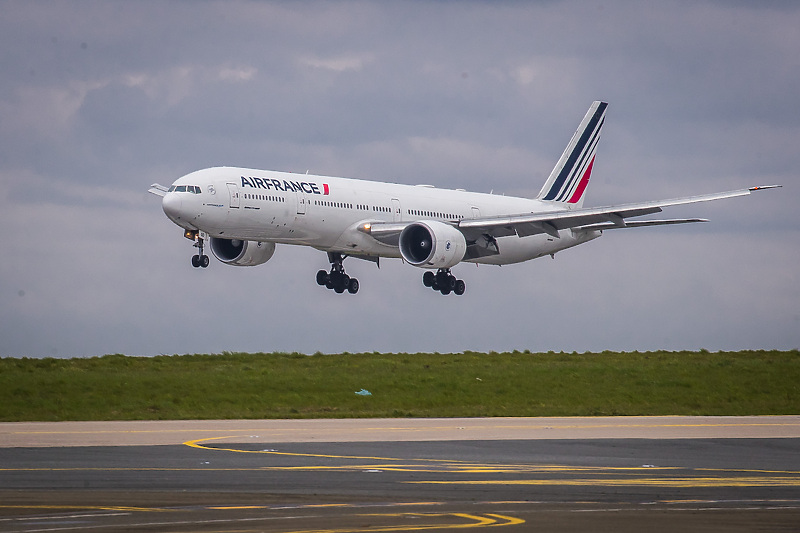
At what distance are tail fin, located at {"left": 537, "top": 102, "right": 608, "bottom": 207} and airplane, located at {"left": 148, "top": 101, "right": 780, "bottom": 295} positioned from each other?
5.10 metres

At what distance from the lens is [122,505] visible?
1706cm

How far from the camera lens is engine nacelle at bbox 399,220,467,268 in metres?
56.2

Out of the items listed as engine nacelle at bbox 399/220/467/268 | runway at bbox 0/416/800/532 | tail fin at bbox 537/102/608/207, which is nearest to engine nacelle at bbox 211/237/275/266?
engine nacelle at bbox 399/220/467/268

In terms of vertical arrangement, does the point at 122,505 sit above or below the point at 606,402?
below

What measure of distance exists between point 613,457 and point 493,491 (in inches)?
271

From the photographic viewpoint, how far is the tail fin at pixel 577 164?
76.2 m

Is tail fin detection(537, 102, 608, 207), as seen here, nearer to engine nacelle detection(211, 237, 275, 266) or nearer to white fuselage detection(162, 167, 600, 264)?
white fuselage detection(162, 167, 600, 264)

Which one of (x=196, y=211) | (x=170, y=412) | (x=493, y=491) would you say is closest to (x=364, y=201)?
(x=196, y=211)

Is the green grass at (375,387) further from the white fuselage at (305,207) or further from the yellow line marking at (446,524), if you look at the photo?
the yellow line marking at (446,524)

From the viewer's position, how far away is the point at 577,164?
78.1 m

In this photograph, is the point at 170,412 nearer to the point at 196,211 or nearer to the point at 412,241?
the point at 196,211

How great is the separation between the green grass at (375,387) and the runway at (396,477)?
22.2 feet

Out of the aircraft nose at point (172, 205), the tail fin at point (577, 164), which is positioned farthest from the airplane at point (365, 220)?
the tail fin at point (577, 164)

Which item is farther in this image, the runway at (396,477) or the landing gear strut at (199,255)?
the landing gear strut at (199,255)
